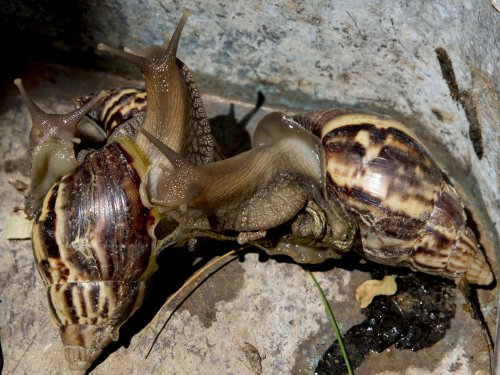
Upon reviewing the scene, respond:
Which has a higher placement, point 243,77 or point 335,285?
point 243,77

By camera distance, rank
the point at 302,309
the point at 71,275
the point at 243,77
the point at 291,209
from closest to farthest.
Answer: the point at 71,275
the point at 291,209
the point at 302,309
the point at 243,77

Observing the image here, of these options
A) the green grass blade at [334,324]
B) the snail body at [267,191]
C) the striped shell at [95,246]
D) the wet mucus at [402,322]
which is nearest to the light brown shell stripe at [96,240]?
the striped shell at [95,246]

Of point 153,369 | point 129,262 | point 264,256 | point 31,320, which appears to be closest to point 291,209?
point 264,256

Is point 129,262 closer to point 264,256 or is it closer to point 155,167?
point 155,167

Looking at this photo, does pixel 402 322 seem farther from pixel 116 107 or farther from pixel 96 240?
pixel 116 107

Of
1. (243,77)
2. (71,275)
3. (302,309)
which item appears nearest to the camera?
(71,275)

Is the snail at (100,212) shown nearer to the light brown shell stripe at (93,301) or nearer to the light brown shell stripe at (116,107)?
the light brown shell stripe at (93,301)
